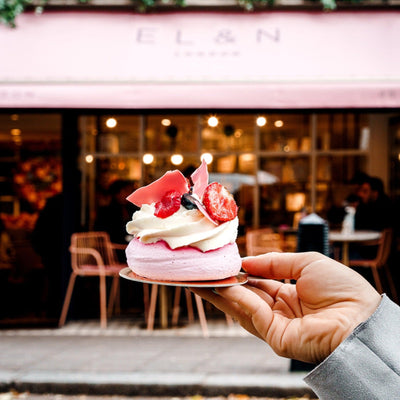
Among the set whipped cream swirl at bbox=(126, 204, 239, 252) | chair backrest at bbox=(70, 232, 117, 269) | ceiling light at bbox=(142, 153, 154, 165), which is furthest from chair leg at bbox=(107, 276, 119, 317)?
whipped cream swirl at bbox=(126, 204, 239, 252)

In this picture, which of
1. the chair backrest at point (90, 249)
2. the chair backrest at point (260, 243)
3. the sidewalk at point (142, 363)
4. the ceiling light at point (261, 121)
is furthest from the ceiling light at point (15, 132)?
the chair backrest at point (260, 243)

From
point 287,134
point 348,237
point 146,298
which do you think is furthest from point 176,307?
point 287,134

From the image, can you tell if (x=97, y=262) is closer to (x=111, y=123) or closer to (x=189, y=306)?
(x=189, y=306)

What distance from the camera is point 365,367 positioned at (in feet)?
5.12

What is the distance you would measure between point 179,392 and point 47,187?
592 centimetres

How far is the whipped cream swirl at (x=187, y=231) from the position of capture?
7.89 ft

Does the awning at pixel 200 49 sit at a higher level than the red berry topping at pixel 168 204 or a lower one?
higher

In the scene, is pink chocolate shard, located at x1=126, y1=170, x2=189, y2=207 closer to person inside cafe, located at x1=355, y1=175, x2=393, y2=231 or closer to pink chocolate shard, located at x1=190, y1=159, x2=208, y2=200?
pink chocolate shard, located at x1=190, y1=159, x2=208, y2=200

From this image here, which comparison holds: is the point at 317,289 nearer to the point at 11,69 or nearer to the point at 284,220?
the point at 11,69

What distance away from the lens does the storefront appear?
7168mm

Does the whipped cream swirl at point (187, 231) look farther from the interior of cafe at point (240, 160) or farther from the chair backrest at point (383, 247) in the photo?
the interior of cafe at point (240, 160)

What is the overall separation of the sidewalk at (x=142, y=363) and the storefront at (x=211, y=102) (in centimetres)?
156

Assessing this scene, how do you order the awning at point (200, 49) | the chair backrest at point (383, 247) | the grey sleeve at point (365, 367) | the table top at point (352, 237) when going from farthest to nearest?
the chair backrest at point (383, 247), the awning at point (200, 49), the table top at point (352, 237), the grey sleeve at point (365, 367)

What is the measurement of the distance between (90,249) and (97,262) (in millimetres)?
399
